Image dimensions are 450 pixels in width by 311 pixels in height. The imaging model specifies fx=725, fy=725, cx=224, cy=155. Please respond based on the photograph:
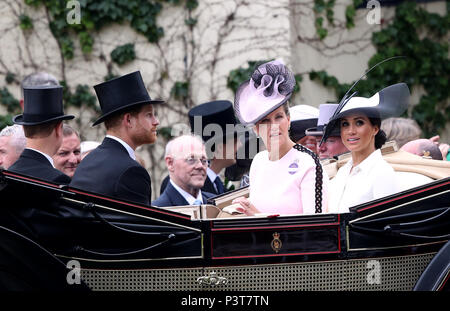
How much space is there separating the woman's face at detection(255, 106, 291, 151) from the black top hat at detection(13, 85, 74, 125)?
4.30 ft

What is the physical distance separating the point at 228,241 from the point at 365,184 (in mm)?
905

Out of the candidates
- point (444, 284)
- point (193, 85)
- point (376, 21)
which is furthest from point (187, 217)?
point (376, 21)

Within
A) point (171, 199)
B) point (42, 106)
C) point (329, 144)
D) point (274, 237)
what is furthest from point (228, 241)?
point (329, 144)

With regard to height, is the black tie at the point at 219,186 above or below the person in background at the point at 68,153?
below

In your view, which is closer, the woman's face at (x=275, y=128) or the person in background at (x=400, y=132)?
the woman's face at (x=275, y=128)

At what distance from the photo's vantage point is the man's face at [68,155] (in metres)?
5.34

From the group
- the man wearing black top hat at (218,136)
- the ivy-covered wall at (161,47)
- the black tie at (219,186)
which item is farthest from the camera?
the ivy-covered wall at (161,47)

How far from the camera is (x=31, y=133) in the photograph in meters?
4.50

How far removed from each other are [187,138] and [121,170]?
62.3 inches

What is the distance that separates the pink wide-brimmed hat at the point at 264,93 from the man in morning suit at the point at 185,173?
4.08ft

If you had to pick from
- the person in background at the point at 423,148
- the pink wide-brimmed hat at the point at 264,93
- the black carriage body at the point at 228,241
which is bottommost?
the black carriage body at the point at 228,241

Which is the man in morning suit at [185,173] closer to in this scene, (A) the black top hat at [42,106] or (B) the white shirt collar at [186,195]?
(B) the white shirt collar at [186,195]

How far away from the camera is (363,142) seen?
159 inches

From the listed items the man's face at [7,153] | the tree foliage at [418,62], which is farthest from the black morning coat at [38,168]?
the tree foliage at [418,62]
